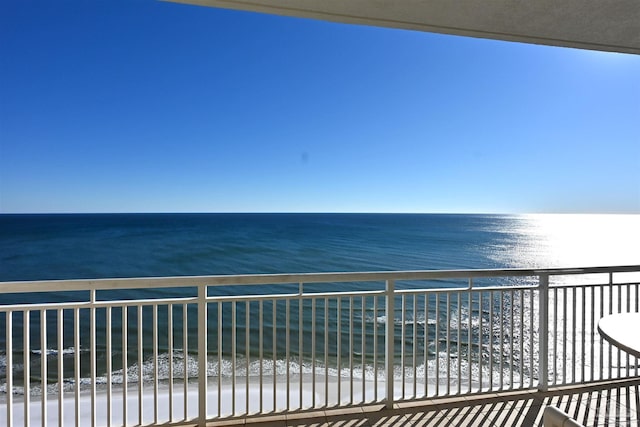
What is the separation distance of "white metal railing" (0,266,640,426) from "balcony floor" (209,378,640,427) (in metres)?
0.09

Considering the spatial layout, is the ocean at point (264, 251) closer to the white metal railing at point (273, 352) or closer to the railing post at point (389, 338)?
the white metal railing at point (273, 352)

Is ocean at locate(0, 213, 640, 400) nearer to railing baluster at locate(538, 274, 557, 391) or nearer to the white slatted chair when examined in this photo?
railing baluster at locate(538, 274, 557, 391)

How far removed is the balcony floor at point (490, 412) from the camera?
2.06m

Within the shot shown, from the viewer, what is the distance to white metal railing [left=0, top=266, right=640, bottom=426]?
1.97 meters

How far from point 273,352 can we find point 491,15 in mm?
2252

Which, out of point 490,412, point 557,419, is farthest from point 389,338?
point 557,419

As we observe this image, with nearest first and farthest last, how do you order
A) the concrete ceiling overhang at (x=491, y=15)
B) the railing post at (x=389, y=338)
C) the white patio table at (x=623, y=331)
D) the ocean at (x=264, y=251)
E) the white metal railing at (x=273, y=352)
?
the white patio table at (x=623, y=331) → the concrete ceiling overhang at (x=491, y=15) → the white metal railing at (x=273, y=352) → the railing post at (x=389, y=338) → the ocean at (x=264, y=251)

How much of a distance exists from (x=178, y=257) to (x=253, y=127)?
8888 mm

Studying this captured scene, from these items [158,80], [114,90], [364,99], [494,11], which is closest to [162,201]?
[114,90]

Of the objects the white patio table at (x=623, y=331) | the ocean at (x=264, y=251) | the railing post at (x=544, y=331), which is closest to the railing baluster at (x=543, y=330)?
the railing post at (x=544, y=331)

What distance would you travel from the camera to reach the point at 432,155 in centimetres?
1830

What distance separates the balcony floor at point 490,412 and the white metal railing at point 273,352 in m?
0.09

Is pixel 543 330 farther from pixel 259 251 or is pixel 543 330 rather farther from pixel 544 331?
pixel 259 251

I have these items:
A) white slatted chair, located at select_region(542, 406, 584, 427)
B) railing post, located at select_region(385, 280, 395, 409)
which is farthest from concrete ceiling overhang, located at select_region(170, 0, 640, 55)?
white slatted chair, located at select_region(542, 406, 584, 427)
